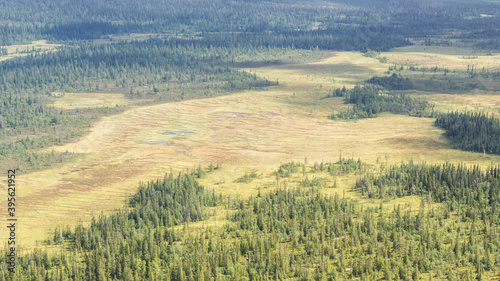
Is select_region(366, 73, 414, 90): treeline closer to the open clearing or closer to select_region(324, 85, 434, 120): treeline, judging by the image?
select_region(324, 85, 434, 120): treeline

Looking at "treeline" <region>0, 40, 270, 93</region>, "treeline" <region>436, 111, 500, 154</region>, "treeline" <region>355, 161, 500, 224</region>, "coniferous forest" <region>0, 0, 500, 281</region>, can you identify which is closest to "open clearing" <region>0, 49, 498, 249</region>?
"coniferous forest" <region>0, 0, 500, 281</region>

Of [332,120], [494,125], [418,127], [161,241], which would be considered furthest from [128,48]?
[161,241]

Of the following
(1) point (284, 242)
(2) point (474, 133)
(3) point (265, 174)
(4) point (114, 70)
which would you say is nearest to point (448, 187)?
(1) point (284, 242)

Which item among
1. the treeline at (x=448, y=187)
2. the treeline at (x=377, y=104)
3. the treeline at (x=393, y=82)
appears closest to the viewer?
the treeline at (x=448, y=187)

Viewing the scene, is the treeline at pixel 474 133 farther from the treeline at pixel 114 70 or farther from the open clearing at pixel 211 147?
the treeline at pixel 114 70

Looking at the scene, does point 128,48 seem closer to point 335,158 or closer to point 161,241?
point 335,158

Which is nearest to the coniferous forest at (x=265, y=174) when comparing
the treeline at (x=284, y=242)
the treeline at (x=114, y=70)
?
the treeline at (x=284, y=242)

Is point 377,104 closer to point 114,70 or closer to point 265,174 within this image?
point 265,174
